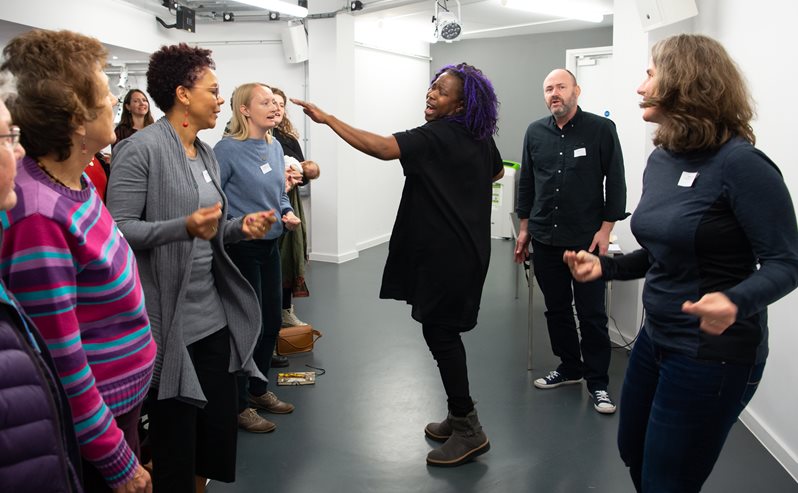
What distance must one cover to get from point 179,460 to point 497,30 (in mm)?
8101

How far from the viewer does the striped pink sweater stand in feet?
4.00

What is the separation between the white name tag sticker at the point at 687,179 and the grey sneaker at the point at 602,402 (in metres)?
1.97

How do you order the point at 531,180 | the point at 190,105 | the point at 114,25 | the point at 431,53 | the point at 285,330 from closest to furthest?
the point at 190,105 → the point at 531,180 → the point at 285,330 → the point at 114,25 → the point at 431,53

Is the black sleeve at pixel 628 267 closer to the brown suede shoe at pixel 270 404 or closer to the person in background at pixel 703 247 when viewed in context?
the person in background at pixel 703 247

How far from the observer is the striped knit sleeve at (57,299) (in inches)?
47.7

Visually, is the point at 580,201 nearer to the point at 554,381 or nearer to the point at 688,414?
the point at 554,381

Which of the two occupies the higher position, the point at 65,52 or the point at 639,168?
the point at 65,52

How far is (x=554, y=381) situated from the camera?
12.2 feet

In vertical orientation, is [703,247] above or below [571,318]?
above

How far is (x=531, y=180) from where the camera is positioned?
12.6 feet

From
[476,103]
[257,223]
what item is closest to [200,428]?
[257,223]

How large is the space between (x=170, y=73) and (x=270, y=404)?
1.87 m

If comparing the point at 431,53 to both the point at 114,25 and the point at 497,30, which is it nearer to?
the point at 497,30

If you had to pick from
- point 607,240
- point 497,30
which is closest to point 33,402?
point 607,240
